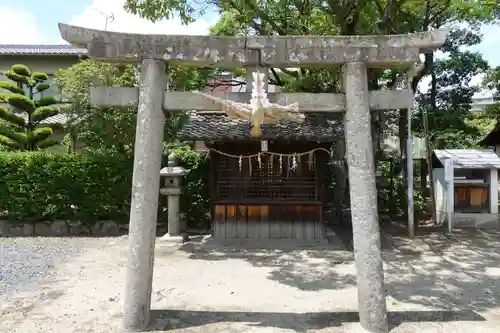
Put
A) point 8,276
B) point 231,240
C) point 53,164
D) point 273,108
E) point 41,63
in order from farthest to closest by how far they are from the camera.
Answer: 1. point 41,63
2. point 53,164
3. point 231,240
4. point 8,276
5. point 273,108

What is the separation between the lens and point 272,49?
5.27 meters

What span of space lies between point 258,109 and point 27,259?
7.88 metres

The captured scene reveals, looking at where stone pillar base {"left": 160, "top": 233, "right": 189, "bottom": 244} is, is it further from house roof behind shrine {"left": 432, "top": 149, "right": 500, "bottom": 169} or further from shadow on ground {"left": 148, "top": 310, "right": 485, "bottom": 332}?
house roof behind shrine {"left": 432, "top": 149, "right": 500, "bottom": 169}

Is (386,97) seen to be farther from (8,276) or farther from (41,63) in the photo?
(41,63)

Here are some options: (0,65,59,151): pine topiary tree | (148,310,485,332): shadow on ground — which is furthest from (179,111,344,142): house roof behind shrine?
(0,65,59,151): pine topiary tree

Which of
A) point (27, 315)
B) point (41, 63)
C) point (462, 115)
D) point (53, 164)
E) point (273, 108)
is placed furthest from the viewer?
point (41, 63)

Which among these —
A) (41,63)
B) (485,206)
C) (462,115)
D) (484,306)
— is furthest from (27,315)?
(41,63)

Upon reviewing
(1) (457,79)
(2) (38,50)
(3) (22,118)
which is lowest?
(3) (22,118)

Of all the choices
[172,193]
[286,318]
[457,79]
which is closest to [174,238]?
→ [172,193]

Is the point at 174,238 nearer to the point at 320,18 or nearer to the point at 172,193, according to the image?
the point at 172,193

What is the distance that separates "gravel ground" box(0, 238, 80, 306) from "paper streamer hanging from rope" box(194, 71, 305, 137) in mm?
5110

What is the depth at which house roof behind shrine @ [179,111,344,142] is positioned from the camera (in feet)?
35.3

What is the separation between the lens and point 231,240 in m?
11.5

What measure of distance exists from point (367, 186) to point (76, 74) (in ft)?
35.7
